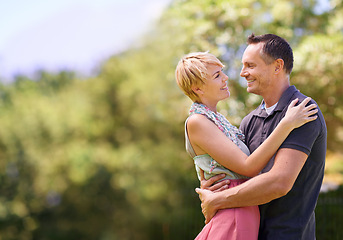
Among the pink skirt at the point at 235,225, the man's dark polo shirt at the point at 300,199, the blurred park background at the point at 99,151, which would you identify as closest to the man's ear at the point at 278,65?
the man's dark polo shirt at the point at 300,199

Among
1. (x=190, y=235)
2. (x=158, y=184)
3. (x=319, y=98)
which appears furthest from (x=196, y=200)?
(x=158, y=184)

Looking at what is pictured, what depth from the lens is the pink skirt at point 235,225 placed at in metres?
2.10

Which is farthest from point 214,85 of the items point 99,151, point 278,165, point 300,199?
point 99,151

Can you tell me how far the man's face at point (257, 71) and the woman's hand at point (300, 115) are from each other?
12.0 inches

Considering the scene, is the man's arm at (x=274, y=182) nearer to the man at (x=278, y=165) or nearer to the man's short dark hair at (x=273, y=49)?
the man at (x=278, y=165)

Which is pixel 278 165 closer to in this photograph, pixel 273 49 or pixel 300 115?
pixel 300 115

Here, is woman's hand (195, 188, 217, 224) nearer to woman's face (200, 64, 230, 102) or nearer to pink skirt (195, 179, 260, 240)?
pink skirt (195, 179, 260, 240)

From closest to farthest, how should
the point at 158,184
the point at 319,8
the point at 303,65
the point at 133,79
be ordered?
1. the point at 303,65
2. the point at 319,8
3. the point at 158,184
4. the point at 133,79

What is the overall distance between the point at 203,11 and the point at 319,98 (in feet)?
9.38

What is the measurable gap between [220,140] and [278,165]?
1.03 ft

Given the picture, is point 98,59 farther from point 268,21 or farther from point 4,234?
point 268,21

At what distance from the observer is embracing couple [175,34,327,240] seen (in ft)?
6.59

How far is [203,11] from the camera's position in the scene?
869 cm

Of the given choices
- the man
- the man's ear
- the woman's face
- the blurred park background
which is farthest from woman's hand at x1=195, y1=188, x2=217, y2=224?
the blurred park background
